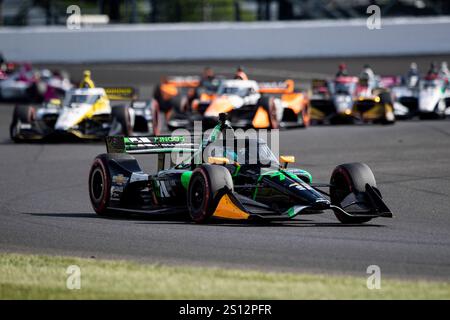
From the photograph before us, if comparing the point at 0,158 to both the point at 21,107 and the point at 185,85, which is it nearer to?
the point at 21,107

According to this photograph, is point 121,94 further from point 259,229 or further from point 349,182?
point 259,229

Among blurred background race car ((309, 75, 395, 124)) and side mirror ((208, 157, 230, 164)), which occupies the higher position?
side mirror ((208, 157, 230, 164))

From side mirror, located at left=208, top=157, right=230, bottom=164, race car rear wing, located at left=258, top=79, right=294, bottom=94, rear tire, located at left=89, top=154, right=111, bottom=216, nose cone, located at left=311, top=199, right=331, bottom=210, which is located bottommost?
race car rear wing, located at left=258, top=79, right=294, bottom=94

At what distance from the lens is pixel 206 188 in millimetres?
12867

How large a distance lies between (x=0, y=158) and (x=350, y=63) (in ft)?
76.5

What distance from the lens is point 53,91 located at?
3722 centimetres

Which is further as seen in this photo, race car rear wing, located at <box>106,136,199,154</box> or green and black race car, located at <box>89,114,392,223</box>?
race car rear wing, located at <box>106,136,199,154</box>

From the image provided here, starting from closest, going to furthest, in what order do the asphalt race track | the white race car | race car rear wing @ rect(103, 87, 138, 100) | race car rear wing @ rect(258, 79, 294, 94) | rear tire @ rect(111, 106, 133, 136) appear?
the asphalt race track, rear tire @ rect(111, 106, 133, 136), race car rear wing @ rect(103, 87, 138, 100), race car rear wing @ rect(258, 79, 294, 94), the white race car

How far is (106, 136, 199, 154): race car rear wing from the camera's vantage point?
1494 cm

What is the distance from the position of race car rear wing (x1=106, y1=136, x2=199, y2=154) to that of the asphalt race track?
0.95 meters

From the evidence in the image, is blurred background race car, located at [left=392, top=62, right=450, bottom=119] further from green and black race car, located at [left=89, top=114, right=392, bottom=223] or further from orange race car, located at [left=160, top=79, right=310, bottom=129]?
green and black race car, located at [left=89, top=114, right=392, bottom=223]

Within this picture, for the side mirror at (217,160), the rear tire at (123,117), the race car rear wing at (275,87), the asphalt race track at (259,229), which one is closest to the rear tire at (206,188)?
the asphalt race track at (259,229)

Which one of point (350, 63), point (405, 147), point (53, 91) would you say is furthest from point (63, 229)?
point (350, 63)

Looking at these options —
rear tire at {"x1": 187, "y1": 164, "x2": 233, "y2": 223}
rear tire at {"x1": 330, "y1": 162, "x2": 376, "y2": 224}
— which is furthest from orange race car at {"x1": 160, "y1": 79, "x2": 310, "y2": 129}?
rear tire at {"x1": 187, "y1": 164, "x2": 233, "y2": 223}
